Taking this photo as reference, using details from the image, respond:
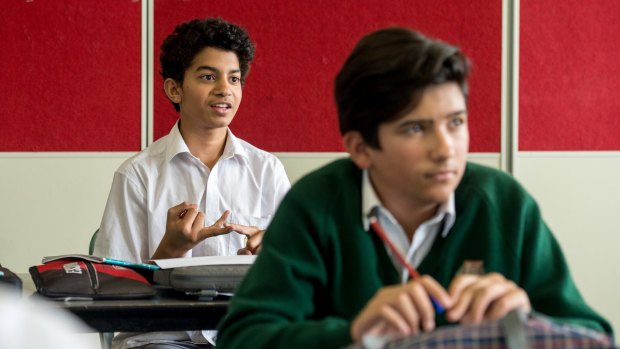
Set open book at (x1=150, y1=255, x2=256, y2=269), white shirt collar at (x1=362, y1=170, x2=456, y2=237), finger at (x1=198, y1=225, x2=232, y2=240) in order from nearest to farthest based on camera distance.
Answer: white shirt collar at (x1=362, y1=170, x2=456, y2=237) < open book at (x1=150, y1=255, x2=256, y2=269) < finger at (x1=198, y1=225, x2=232, y2=240)

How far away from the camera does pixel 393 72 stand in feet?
4.01

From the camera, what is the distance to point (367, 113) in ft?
4.16

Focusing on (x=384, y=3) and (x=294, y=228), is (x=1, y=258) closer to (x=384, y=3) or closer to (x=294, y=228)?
(x=384, y=3)

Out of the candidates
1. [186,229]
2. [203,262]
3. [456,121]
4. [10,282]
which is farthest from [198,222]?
[456,121]

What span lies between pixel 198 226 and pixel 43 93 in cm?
150

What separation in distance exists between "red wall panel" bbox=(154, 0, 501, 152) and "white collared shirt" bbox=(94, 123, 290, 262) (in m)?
0.92

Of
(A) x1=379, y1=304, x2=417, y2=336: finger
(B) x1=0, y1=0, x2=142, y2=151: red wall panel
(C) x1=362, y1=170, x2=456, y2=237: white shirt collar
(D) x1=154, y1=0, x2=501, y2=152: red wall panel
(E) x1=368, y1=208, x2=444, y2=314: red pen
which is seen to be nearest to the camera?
(A) x1=379, y1=304, x2=417, y2=336: finger

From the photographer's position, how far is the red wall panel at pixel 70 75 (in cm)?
333

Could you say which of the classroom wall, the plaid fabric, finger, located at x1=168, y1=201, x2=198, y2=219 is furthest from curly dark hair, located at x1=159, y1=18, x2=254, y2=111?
the plaid fabric

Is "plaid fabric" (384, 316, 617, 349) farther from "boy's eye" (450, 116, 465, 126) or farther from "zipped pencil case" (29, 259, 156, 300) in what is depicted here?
"zipped pencil case" (29, 259, 156, 300)

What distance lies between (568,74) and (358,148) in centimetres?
239

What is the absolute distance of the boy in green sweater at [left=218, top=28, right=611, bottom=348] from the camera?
123cm

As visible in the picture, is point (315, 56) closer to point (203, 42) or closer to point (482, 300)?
point (203, 42)

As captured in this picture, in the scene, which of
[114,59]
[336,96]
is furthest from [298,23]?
[336,96]
